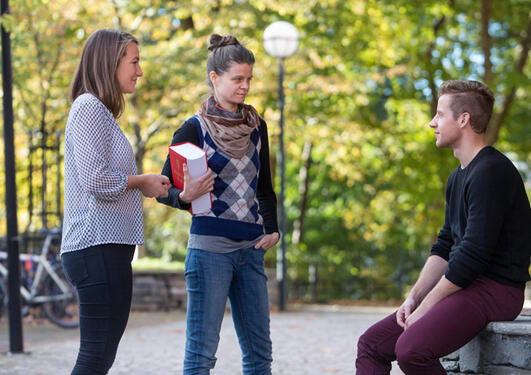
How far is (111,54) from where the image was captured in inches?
131

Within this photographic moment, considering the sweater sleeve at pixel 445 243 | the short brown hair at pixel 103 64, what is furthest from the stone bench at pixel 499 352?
the short brown hair at pixel 103 64

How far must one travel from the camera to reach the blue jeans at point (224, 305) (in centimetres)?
350

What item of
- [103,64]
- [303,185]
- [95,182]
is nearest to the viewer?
[95,182]

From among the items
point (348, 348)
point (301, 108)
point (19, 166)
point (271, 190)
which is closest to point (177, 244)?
point (19, 166)

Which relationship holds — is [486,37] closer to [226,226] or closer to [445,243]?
[445,243]

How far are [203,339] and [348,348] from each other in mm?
4576

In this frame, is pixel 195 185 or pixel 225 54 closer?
pixel 195 185

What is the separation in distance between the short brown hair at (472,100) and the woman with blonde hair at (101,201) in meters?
1.33

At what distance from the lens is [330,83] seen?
49.9 ft

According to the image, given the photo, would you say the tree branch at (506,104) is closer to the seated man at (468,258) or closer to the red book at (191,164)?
the seated man at (468,258)

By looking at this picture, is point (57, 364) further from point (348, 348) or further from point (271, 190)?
point (271, 190)

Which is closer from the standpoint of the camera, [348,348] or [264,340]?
[264,340]

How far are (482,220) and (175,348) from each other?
4.98 metres

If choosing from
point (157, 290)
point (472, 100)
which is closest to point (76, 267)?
point (472, 100)
